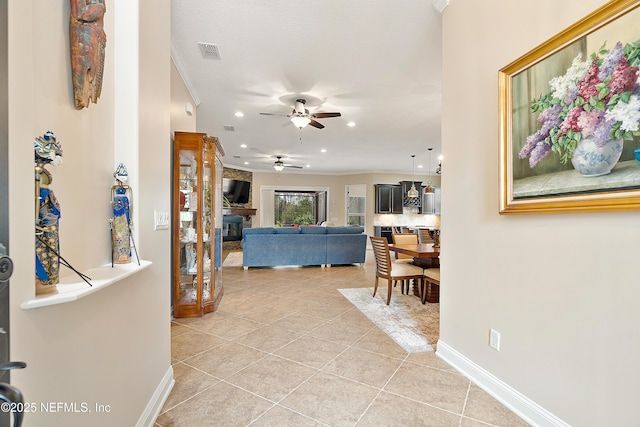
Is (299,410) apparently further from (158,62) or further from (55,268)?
(158,62)

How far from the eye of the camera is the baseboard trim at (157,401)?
1.57 metres

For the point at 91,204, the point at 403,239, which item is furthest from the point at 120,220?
the point at 403,239

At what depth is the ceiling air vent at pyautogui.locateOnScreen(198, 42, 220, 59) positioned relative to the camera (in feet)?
9.61

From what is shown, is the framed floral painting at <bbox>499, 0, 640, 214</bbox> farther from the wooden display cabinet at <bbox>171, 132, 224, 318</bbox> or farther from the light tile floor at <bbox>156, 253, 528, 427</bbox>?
the wooden display cabinet at <bbox>171, 132, 224, 318</bbox>

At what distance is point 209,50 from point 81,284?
111 inches

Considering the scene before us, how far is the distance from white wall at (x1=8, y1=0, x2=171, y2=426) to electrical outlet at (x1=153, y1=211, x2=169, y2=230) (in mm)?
55

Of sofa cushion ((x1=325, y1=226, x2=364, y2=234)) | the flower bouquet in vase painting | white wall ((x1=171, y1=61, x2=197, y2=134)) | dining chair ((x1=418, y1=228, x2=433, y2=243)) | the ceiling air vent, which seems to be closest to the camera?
the flower bouquet in vase painting

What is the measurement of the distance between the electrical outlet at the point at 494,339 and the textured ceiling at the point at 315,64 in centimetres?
258

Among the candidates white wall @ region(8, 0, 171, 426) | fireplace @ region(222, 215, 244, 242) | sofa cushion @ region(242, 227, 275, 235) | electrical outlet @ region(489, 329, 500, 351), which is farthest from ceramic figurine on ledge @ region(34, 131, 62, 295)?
fireplace @ region(222, 215, 244, 242)

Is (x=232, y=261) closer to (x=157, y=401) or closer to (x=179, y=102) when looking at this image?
(x=179, y=102)

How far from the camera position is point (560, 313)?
1.50m

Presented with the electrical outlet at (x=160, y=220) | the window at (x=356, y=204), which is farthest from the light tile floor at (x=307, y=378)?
the window at (x=356, y=204)

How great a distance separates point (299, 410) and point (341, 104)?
400 cm

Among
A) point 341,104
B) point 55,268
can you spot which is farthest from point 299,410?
point 341,104
